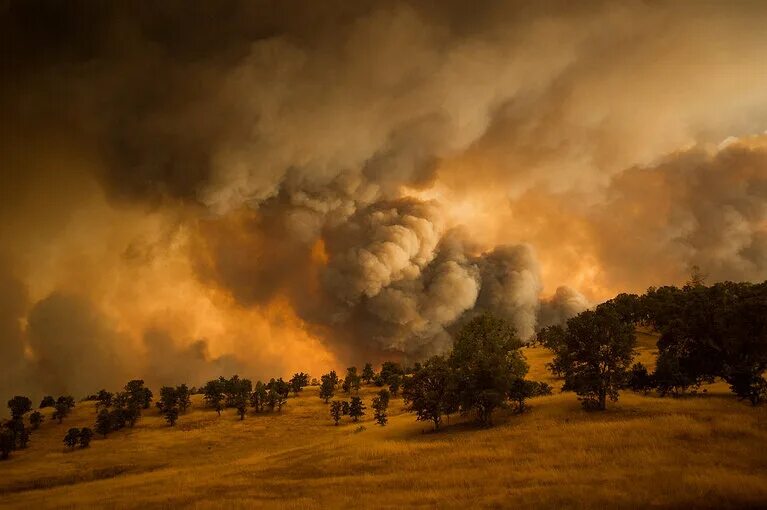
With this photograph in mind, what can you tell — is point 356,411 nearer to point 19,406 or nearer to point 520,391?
point 520,391

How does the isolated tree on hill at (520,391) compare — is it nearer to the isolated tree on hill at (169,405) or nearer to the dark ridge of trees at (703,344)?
the dark ridge of trees at (703,344)

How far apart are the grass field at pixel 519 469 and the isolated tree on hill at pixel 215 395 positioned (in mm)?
38918

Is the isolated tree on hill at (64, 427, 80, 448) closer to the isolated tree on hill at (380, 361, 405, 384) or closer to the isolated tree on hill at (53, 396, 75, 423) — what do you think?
the isolated tree on hill at (53, 396, 75, 423)

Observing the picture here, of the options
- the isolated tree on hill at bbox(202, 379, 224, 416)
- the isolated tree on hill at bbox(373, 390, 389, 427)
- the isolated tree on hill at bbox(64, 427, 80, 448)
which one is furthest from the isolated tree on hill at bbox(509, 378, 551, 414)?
the isolated tree on hill at bbox(64, 427, 80, 448)

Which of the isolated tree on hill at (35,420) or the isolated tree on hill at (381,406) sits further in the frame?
the isolated tree on hill at (35,420)

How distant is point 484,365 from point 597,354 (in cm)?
1032

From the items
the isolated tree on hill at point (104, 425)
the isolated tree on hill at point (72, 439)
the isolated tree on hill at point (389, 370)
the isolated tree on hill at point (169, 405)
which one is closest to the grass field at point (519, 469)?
→ the isolated tree on hill at point (72, 439)

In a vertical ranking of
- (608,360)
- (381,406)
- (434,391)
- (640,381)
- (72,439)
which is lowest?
(72,439)

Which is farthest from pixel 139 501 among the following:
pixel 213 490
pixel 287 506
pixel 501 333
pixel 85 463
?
pixel 85 463

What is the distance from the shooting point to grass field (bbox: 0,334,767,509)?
18453 mm

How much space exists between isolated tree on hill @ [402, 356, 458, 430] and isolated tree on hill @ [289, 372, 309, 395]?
62490mm

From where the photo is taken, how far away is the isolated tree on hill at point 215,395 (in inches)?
3681

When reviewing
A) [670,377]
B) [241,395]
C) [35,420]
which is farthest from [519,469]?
[35,420]

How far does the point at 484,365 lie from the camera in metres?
44.2
